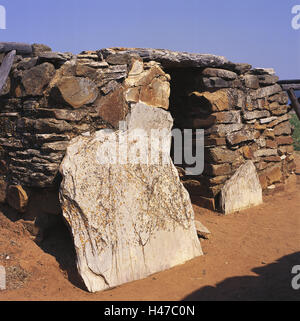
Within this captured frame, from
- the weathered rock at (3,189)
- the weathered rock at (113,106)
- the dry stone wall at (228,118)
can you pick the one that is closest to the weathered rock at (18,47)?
the weathered rock at (113,106)

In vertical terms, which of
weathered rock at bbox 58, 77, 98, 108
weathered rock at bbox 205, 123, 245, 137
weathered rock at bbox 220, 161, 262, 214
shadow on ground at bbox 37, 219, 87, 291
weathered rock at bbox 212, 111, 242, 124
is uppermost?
weathered rock at bbox 58, 77, 98, 108

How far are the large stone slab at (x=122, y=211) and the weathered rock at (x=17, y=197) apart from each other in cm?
72

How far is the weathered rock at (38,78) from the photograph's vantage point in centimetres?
366

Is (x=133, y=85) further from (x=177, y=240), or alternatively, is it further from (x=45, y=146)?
(x=177, y=240)

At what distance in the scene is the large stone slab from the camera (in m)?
3.36

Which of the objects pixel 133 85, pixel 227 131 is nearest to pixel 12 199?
pixel 133 85

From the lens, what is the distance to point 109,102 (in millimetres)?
3898

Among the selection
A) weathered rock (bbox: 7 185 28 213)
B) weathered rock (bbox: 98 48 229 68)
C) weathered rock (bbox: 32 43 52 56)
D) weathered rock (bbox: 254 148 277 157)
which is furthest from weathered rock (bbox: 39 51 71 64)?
weathered rock (bbox: 254 148 277 157)

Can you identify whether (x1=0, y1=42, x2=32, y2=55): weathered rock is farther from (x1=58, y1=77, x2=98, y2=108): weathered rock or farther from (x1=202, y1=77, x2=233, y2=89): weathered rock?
(x1=202, y1=77, x2=233, y2=89): weathered rock

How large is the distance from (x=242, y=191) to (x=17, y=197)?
321 centimetres

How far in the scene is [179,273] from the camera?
142 inches

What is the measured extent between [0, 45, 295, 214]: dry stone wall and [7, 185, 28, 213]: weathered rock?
0.19ft

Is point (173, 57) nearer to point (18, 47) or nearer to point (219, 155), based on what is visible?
point (219, 155)

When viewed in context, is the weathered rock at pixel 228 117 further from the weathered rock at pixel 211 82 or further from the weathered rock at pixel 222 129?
the weathered rock at pixel 211 82
